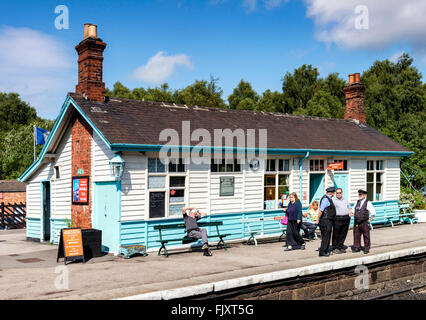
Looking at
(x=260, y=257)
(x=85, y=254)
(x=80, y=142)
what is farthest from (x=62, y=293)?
(x=80, y=142)

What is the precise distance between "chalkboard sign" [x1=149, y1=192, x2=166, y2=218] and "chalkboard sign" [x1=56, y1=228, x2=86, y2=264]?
206 cm

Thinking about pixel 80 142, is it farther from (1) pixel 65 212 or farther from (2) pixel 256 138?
(2) pixel 256 138

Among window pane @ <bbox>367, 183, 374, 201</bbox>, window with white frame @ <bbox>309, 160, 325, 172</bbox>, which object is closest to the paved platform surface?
window with white frame @ <bbox>309, 160, 325, 172</bbox>

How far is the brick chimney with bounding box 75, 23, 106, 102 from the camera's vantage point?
13.2 metres

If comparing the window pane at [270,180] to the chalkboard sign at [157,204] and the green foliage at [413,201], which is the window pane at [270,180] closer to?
the chalkboard sign at [157,204]

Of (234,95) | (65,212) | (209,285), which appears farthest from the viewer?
(234,95)

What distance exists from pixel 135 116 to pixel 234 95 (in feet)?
140

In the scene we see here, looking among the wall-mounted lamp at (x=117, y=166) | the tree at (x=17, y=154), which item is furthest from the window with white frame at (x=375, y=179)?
the tree at (x=17, y=154)

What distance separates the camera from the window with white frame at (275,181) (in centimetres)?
1467

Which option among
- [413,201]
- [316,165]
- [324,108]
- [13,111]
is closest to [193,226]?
[316,165]

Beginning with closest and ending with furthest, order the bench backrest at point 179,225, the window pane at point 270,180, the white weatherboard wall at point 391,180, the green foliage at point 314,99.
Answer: the bench backrest at point 179,225, the window pane at point 270,180, the white weatherboard wall at point 391,180, the green foliage at point 314,99

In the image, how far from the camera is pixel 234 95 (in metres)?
55.1

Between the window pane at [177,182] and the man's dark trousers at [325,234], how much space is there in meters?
4.09
